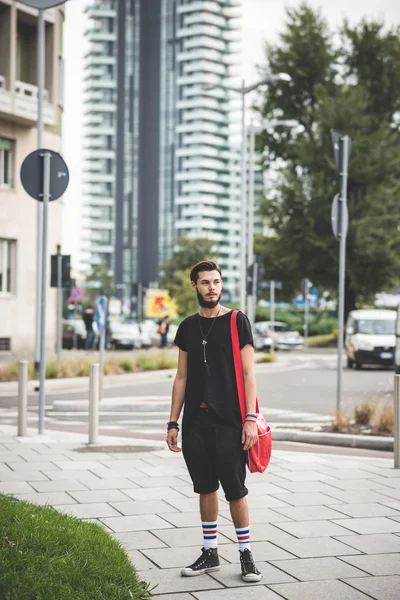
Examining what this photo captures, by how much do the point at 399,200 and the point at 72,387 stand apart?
91.0 ft

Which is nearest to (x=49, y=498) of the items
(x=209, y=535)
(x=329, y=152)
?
(x=209, y=535)

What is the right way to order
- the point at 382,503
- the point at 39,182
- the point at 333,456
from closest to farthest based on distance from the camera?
the point at 382,503 → the point at 333,456 → the point at 39,182

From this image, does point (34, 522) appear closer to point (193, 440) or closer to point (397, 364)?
point (193, 440)

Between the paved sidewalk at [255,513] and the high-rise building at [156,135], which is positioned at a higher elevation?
the high-rise building at [156,135]

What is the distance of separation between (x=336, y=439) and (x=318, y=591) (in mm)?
6645

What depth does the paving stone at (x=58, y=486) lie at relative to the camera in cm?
807

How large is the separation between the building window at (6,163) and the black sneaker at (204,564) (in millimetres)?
28025

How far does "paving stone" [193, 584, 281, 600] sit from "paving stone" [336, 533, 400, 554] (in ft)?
3.70

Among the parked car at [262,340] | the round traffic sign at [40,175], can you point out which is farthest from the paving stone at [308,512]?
the parked car at [262,340]

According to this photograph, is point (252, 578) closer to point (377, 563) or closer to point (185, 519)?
point (377, 563)

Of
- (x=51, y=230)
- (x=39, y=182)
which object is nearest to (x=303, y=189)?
(x=51, y=230)

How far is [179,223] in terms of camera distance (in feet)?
592

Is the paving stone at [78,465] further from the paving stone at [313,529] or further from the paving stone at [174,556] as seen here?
the paving stone at [174,556]

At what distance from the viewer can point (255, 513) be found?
7.32m
